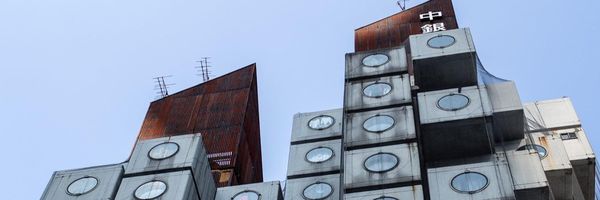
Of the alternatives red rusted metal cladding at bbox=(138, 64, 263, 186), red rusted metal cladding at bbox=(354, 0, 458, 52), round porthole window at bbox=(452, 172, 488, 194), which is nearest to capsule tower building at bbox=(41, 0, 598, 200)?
round porthole window at bbox=(452, 172, 488, 194)

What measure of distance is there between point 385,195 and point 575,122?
651 inches

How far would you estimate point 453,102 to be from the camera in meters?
41.4

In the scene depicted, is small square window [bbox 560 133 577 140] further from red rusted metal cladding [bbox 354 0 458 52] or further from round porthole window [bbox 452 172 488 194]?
red rusted metal cladding [bbox 354 0 458 52]

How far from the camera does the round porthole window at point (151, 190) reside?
40.8 m

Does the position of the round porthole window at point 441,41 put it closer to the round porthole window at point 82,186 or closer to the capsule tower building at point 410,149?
the capsule tower building at point 410,149

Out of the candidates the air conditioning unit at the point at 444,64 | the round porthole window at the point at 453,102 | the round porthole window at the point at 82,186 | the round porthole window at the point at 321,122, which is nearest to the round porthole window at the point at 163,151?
the round porthole window at the point at 82,186

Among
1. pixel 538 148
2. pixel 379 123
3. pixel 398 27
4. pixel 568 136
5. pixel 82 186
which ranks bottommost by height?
pixel 82 186

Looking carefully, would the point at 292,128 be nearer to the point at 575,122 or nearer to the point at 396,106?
the point at 396,106

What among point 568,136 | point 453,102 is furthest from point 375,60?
point 568,136

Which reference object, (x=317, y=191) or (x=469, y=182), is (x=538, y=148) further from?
(x=317, y=191)

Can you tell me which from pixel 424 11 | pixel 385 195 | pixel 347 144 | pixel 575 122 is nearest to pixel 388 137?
pixel 347 144

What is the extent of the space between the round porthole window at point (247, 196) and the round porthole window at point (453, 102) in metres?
12.1

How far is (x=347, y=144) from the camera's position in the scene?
1619 inches

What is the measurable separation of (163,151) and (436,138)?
1465 cm
